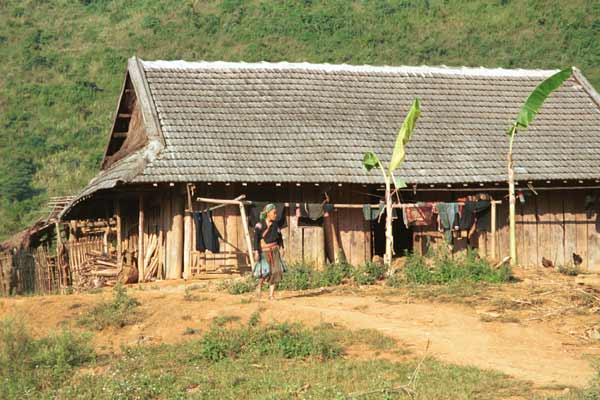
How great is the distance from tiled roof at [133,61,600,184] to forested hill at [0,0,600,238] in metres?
16.8

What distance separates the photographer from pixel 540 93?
17.6m

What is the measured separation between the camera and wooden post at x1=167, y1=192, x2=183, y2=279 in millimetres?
18781

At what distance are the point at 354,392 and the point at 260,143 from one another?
935 cm

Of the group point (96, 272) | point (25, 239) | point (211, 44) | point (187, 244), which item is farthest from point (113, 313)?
point (211, 44)

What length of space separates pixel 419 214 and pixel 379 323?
547 cm

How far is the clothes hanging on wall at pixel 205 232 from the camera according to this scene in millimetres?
18141

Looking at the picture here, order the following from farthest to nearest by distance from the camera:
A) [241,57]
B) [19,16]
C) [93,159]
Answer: [19,16] → [241,57] → [93,159]

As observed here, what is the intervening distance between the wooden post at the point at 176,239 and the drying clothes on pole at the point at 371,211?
3436 mm

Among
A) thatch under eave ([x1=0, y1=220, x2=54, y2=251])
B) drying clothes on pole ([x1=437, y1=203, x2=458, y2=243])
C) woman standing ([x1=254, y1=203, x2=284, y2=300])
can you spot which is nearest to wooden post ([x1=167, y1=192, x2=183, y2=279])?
woman standing ([x1=254, y1=203, x2=284, y2=300])

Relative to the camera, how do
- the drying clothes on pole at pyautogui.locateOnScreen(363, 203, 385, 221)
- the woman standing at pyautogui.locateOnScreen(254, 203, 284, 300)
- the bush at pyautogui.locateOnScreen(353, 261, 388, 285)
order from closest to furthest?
the woman standing at pyautogui.locateOnScreen(254, 203, 284, 300) < the bush at pyautogui.locateOnScreen(353, 261, 388, 285) < the drying clothes on pole at pyautogui.locateOnScreen(363, 203, 385, 221)

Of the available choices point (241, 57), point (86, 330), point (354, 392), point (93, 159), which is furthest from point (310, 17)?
point (354, 392)

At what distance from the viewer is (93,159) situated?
36.9 meters

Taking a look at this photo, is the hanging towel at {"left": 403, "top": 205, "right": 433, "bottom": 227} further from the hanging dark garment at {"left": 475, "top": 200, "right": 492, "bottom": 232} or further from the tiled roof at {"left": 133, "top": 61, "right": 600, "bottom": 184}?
the hanging dark garment at {"left": 475, "top": 200, "right": 492, "bottom": 232}

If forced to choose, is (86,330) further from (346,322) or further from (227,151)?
(227,151)
